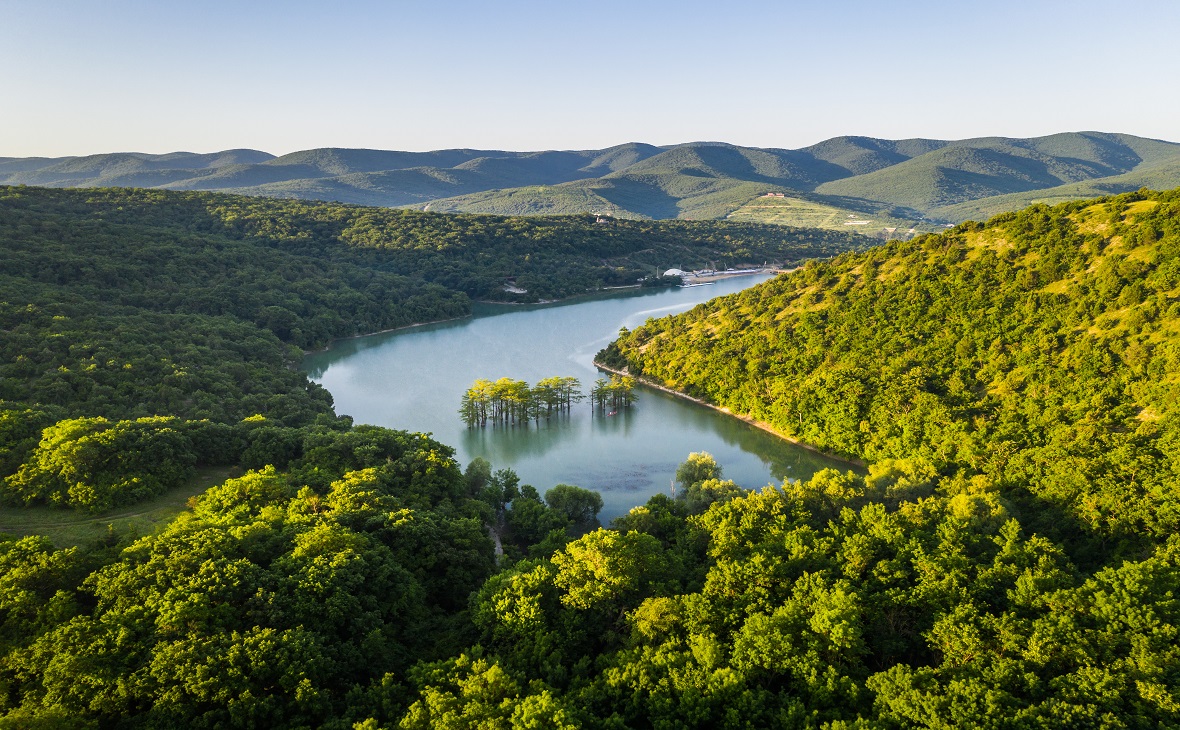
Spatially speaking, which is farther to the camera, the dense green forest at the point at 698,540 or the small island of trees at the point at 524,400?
the small island of trees at the point at 524,400

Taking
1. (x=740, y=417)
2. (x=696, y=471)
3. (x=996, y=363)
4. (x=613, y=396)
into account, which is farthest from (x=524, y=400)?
(x=996, y=363)

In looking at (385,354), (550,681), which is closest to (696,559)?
(550,681)

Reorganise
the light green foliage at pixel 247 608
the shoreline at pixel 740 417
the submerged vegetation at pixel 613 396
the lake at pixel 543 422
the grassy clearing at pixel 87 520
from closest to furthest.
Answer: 1. the light green foliage at pixel 247 608
2. the grassy clearing at pixel 87 520
3. the lake at pixel 543 422
4. the shoreline at pixel 740 417
5. the submerged vegetation at pixel 613 396

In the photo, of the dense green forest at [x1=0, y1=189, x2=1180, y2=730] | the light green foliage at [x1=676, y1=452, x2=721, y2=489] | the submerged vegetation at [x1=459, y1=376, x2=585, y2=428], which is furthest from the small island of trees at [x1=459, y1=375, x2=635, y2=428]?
the light green foliage at [x1=676, y1=452, x2=721, y2=489]

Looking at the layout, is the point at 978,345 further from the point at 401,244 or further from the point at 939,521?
the point at 401,244

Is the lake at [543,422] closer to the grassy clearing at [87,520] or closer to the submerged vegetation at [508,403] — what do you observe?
the submerged vegetation at [508,403]

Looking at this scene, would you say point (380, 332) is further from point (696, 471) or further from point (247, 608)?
point (247, 608)

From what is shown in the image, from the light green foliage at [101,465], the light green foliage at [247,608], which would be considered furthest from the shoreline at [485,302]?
the light green foliage at [247,608]
